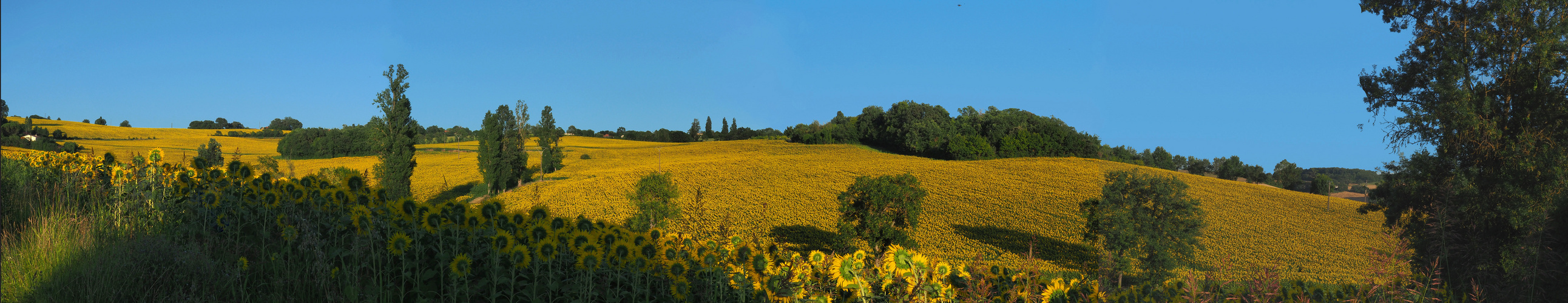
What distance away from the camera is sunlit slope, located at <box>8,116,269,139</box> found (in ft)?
97.5

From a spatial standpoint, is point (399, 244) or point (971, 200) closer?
point (399, 244)

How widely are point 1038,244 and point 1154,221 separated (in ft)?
24.2

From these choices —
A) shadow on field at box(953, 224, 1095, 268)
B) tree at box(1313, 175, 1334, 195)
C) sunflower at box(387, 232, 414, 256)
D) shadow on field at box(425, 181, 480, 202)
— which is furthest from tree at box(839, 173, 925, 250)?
shadow on field at box(425, 181, 480, 202)

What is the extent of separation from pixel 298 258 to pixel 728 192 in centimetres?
2365

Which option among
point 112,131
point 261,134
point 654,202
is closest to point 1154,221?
point 654,202

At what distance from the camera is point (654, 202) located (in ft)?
52.3

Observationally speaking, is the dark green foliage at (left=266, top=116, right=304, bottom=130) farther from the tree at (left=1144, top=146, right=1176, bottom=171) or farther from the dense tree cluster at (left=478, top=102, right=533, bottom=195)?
the tree at (left=1144, top=146, right=1176, bottom=171)

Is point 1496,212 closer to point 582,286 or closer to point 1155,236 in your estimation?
point 1155,236

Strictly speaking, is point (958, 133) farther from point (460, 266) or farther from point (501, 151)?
point (460, 266)

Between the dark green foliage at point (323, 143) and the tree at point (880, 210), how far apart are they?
78.5ft

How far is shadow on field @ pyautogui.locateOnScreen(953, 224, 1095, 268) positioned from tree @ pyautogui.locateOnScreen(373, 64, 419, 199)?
22719 mm

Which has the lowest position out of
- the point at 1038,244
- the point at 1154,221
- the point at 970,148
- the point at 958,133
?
the point at 1038,244

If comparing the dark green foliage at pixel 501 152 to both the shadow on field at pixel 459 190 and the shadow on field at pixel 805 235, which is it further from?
the shadow on field at pixel 805 235

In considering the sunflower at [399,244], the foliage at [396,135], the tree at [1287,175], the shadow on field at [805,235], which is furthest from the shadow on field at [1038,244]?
the foliage at [396,135]
